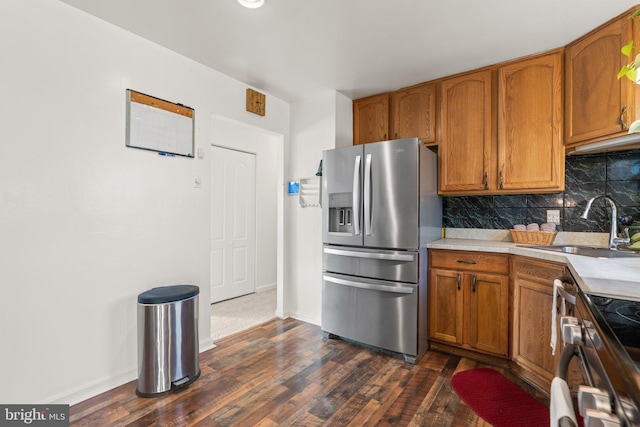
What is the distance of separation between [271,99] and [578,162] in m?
2.92

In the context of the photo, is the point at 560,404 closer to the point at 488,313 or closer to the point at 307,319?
the point at 488,313

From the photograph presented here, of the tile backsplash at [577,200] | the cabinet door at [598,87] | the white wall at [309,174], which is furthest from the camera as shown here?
the white wall at [309,174]

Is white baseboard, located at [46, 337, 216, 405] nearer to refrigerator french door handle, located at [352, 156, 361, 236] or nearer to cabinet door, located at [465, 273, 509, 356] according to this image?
refrigerator french door handle, located at [352, 156, 361, 236]

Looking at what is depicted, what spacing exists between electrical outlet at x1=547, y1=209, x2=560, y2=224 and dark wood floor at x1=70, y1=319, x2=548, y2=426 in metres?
1.33

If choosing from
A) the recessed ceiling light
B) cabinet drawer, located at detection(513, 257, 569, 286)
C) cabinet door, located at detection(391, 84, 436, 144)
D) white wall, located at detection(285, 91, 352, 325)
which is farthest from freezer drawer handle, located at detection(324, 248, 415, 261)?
the recessed ceiling light

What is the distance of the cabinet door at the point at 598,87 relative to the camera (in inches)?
75.4

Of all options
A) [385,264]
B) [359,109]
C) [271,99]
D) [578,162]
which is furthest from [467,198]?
[271,99]

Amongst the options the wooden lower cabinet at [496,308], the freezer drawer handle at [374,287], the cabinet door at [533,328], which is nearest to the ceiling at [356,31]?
the wooden lower cabinet at [496,308]

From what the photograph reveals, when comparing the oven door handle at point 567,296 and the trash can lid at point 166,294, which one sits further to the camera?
the trash can lid at point 166,294

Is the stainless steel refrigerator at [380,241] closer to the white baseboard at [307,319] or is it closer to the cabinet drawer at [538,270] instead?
the white baseboard at [307,319]

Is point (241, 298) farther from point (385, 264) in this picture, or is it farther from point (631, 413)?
point (631, 413)

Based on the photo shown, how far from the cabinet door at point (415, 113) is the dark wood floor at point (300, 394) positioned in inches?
80.6

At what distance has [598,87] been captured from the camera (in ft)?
6.75

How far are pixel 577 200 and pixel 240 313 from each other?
139 inches
